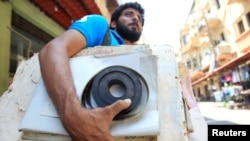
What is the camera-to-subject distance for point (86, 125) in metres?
0.74

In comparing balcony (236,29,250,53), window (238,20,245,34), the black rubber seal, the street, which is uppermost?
window (238,20,245,34)

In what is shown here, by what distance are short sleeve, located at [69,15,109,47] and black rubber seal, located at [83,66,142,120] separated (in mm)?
305

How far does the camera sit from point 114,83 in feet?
2.76

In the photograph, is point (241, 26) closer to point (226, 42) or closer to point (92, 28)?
point (226, 42)

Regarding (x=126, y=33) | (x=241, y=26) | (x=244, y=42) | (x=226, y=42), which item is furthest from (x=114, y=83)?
(x=226, y=42)

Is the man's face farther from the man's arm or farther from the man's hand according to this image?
the man's hand

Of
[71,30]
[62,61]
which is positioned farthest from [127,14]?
[62,61]

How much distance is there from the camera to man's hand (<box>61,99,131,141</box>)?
29.0 inches

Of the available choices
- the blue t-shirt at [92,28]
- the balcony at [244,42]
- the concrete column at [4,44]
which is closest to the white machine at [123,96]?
the blue t-shirt at [92,28]

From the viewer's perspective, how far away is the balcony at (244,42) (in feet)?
47.1

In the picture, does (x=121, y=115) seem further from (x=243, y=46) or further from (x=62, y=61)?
(x=243, y=46)

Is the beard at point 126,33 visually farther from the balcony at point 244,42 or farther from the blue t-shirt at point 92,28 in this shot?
the balcony at point 244,42

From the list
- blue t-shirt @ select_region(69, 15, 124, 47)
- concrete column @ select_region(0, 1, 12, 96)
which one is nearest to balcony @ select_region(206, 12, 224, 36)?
concrete column @ select_region(0, 1, 12, 96)

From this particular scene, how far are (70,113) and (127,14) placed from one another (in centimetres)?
125
